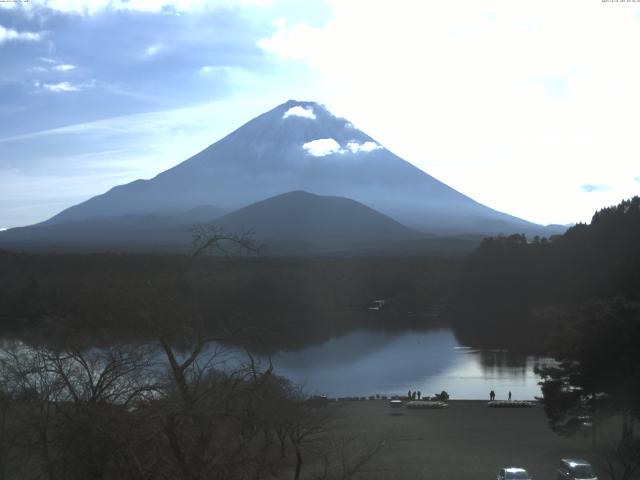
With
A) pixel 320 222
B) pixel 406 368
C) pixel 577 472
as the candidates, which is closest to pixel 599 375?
pixel 577 472

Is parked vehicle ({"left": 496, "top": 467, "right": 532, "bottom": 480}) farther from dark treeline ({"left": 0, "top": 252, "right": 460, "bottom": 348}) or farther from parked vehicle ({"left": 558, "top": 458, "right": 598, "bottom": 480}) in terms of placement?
dark treeline ({"left": 0, "top": 252, "right": 460, "bottom": 348})

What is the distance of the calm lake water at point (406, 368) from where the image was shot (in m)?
16.1

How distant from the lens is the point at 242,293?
2838cm

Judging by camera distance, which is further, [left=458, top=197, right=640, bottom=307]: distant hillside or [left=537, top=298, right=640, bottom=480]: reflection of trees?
[left=458, top=197, right=640, bottom=307]: distant hillside

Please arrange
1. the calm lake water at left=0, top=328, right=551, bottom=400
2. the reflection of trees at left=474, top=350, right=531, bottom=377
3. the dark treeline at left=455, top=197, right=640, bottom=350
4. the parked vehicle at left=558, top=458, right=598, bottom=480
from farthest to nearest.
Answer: the dark treeline at left=455, top=197, right=640, bottom=350
the reflection of trees at left=474, top=350, right=531, bottom=377
the calm lake water at left=0, top=328, right=551, bottom=400
the parked vehicle at left=558, top=458, right=598, bottom=480

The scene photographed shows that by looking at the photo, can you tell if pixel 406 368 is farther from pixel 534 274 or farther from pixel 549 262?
pixel 549 262

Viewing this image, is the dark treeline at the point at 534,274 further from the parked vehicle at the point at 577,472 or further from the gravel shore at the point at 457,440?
the parked vehicle at the point at 577,472

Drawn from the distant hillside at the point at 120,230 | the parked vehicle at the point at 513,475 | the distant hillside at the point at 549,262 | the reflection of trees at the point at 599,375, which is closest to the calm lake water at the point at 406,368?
the reflection of trees at the point at 599,375

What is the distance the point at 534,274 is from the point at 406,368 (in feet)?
48.0

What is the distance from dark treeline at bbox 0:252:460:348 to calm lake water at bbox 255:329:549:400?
3.88ft

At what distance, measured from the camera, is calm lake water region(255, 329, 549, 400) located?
16109 millimetres

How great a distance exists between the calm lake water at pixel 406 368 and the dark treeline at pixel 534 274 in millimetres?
2473

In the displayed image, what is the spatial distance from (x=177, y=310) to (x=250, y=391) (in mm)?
427

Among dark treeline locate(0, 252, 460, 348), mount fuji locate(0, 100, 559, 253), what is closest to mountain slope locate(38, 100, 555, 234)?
mount fuji locate(0, 100, 559, 253)
